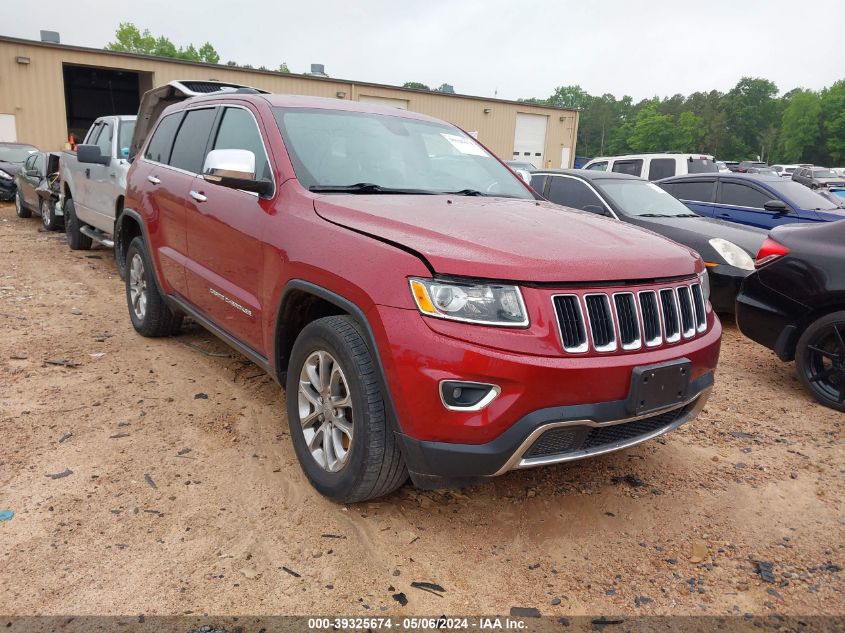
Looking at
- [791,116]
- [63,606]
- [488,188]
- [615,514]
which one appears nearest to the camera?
[63,606]

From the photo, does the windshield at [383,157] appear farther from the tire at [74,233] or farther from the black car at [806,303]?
the tire at [74,233]

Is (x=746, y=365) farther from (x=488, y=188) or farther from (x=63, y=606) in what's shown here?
(x=63, y=606)

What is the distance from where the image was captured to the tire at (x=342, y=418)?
2.49 meters

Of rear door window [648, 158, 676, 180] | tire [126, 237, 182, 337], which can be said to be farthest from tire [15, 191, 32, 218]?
rear door window [648, 158, 676, 180]

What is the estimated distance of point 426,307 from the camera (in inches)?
90.5

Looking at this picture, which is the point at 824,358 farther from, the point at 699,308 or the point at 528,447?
the point at 528,447

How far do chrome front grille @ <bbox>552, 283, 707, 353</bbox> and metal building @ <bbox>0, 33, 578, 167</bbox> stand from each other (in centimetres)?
1542

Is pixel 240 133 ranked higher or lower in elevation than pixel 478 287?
higher

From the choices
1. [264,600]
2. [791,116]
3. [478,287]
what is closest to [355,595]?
[264,600]

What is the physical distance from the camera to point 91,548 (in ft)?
8.29

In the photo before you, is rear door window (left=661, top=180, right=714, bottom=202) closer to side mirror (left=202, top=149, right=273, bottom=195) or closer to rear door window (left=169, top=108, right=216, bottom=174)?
rear door window (left=169, top=108, right=216, bottom=174)

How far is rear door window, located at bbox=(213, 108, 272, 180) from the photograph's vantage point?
3.36m

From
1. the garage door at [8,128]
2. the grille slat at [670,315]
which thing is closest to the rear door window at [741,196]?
the grille slat at [670,315]

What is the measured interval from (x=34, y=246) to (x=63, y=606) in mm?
9443
